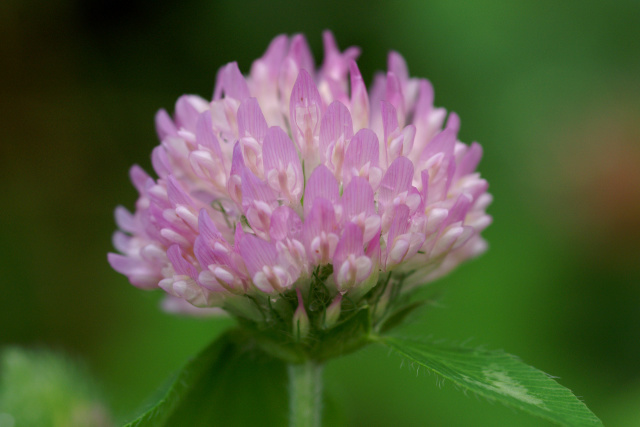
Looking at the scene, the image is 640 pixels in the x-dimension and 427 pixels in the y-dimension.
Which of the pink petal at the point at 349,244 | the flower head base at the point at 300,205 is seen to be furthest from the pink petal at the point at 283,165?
the pink petal at the point at 349,244

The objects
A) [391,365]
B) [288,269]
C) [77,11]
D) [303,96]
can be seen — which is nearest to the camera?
[288,269]

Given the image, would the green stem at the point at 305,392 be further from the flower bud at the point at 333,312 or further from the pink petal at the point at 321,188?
the pink petal at the point at 321,188

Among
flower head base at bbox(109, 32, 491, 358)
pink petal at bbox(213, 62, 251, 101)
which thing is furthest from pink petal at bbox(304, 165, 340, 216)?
pink petal at bbox(213, 62, 251, 101)

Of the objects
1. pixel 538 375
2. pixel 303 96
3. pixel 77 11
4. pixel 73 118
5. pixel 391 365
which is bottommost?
pixel 391 365

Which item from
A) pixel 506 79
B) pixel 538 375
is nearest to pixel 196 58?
pixel 506 79

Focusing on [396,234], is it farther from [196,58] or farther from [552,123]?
[196,58]

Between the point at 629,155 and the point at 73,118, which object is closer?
the point at 629,155
